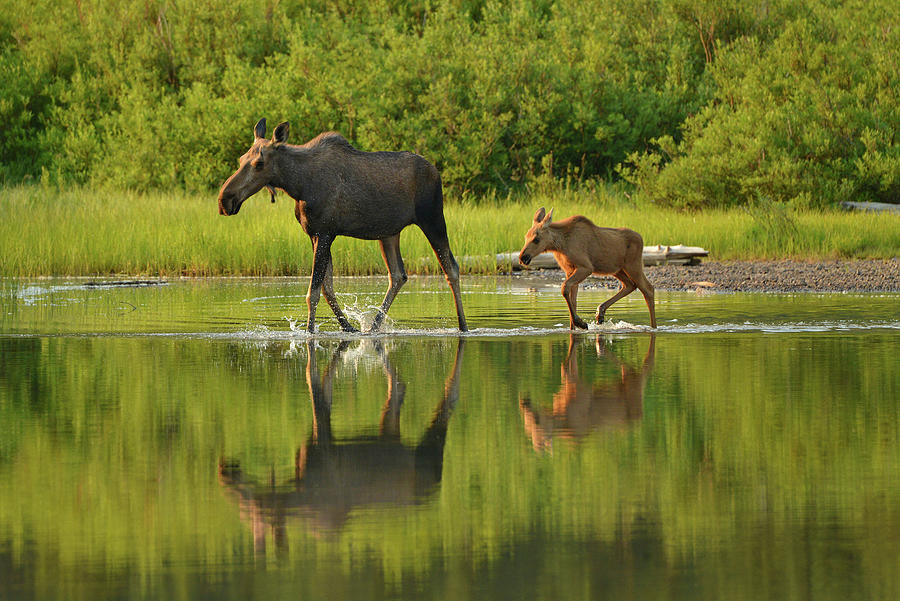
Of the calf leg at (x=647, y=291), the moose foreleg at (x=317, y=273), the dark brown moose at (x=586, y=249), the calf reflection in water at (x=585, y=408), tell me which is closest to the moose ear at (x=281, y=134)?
the moose foreleg at (x=317, y=273)

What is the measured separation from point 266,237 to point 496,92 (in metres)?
19.0

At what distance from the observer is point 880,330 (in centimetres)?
1470

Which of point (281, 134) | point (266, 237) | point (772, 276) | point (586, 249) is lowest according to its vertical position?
point (772, 276)

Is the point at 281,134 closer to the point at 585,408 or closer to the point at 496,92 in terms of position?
the point at 585,408

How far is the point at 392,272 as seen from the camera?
1545 centimetres

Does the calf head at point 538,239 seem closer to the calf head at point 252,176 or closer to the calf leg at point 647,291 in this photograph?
the calf leg at point 647,291

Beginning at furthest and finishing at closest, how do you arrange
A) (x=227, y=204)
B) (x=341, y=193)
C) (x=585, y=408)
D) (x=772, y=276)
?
(x=772, y=276), (x=341, y=193), (x=227, y=204), (x=585, y=408)

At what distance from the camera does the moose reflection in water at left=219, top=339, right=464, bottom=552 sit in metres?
6.07

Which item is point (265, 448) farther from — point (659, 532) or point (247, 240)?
point (247, 240)

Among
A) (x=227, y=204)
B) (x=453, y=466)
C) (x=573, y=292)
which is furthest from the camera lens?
(x=573, y=292)

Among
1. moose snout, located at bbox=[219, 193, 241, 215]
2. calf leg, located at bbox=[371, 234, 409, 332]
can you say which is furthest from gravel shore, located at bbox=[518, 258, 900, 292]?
moose snout, located at bbox=[219, 193, 241, 215]

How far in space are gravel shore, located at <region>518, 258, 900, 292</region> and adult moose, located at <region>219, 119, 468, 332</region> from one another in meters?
8.11

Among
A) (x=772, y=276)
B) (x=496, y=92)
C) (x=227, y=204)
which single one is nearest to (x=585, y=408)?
(x=227, y=204)

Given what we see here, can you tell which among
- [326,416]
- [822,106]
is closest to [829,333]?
[326,416]
